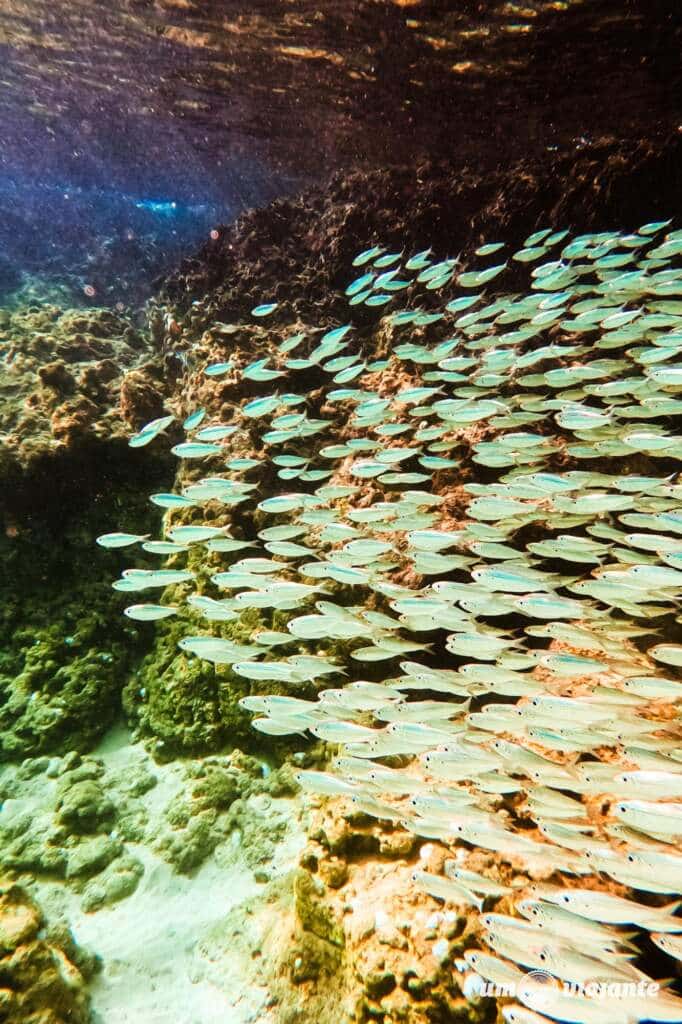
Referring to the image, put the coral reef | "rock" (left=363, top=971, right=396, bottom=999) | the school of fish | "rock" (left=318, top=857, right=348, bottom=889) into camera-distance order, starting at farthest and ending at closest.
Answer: "rock" (left=318, top=857, right=348, bottom=889)
the coral reef
"rock" (left=363, top=971, right=396, bottom=999)
the school of fish

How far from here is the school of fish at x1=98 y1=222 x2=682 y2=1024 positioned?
95.6 inches

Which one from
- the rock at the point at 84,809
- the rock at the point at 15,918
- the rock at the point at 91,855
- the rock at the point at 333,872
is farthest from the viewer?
the rock at the point at 84,809

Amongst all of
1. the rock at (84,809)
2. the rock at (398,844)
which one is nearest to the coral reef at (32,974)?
the rock at (84,809)

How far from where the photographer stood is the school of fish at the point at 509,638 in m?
2.43

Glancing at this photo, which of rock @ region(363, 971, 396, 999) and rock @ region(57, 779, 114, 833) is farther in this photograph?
rock @ region(57, 779, 114, 833)

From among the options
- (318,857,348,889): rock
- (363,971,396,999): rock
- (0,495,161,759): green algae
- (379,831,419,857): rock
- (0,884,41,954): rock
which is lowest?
(0,884,41,954): rock

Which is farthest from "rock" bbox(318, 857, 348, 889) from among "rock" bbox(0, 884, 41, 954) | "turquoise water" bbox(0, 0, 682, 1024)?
"rock" bbox(0, 884, 41, 954)

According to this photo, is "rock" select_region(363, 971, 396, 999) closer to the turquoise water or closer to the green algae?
the turquoise water

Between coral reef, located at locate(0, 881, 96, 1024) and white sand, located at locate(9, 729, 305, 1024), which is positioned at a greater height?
coral reef, located at locate(0, 881, 96, 1024)

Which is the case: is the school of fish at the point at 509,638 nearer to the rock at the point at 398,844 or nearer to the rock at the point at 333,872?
the rock at the point at 398,844

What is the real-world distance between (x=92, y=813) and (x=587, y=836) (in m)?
5.12

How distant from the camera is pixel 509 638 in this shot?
4.75 meters

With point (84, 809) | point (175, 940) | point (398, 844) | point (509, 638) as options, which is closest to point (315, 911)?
point (398, 844)

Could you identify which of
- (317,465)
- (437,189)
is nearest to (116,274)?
(437,189)
